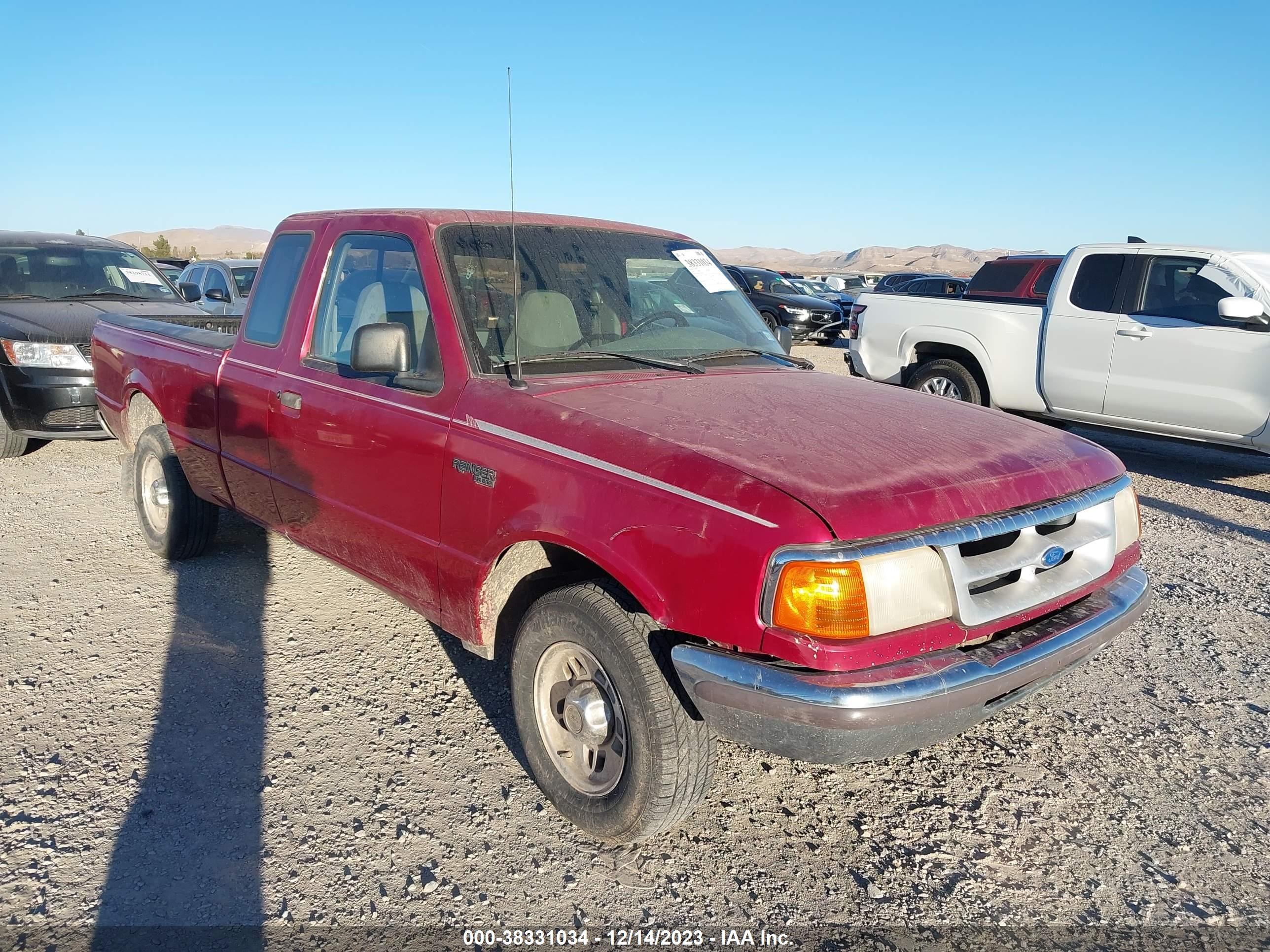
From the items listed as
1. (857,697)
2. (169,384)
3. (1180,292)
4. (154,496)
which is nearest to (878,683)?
(857,697)

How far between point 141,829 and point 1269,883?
3.42 meters

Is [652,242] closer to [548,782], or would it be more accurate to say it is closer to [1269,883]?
[548,782]

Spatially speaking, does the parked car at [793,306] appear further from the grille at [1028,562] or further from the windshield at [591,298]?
the grille at [1028,562]

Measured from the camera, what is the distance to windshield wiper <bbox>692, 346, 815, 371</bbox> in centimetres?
354

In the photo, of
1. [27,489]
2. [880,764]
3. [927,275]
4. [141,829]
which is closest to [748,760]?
[880,764]

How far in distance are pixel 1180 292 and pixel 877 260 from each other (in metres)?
156

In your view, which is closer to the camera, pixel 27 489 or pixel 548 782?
pixel 548 782

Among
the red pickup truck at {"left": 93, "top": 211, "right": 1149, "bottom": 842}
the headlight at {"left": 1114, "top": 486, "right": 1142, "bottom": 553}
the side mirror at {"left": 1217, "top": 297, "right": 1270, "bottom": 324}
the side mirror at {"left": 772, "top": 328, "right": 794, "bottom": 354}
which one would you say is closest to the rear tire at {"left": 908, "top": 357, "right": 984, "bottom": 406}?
the side mirror at {"left": 1217, "top": 297, "right": 1270, "bottom": 324}

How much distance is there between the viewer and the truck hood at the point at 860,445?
2230mm

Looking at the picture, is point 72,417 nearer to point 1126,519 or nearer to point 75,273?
point 75,273

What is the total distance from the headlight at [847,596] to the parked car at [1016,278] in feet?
27.1

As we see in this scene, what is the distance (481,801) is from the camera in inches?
114

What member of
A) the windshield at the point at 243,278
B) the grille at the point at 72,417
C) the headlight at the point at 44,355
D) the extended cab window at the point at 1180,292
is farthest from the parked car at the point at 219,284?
the extended cab window at the point at 1180,292

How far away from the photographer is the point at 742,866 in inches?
103
